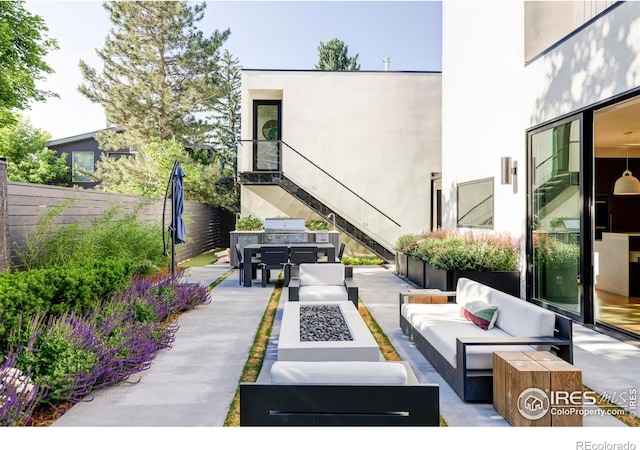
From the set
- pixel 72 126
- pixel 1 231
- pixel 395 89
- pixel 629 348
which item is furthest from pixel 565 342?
pixel 72 126

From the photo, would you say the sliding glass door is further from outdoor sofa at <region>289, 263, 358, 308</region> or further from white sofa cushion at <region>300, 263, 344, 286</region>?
white sofa cushion at <region>300, 263, 344, 286</region>

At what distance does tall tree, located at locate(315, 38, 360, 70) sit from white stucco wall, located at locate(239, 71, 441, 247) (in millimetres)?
13762

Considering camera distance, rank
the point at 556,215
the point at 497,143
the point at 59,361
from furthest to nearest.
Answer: the point at 497,143 < the point at 556,215 < the point at 59,361

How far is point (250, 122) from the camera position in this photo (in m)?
15.8

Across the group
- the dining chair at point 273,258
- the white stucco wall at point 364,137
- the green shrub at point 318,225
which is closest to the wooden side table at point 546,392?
the dining chair at point 273,258

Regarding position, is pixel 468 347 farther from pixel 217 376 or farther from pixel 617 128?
pixel 617 128

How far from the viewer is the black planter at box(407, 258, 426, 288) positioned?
988 centimetres

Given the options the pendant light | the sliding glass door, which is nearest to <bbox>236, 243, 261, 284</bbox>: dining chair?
the sliding glass door

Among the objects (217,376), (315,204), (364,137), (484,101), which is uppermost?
(364,137)

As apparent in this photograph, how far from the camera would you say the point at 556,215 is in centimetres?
721

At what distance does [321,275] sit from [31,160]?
2273 cm

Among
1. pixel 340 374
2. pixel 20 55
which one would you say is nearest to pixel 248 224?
pixel 20 55

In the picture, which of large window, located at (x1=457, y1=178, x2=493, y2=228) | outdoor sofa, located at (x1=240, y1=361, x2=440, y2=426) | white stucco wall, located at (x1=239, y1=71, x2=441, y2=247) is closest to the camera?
outdoor sofa, located at (x1=240, y1=361, x2=440, y2=426)

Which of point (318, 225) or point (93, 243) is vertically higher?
point (318, 225)
